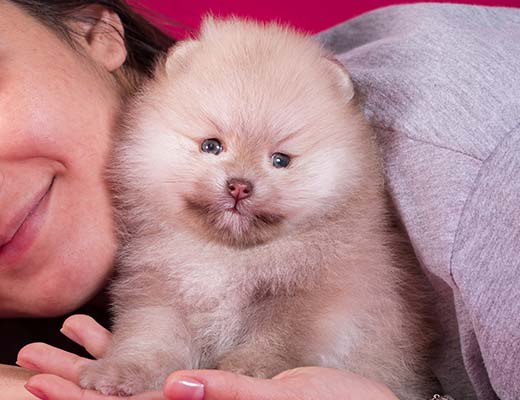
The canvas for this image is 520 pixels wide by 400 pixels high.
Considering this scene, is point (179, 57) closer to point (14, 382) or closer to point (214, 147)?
point (214, 147)

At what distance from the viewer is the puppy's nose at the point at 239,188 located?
1188 mm

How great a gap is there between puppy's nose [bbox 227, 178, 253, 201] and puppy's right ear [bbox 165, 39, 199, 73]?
31 centimetres

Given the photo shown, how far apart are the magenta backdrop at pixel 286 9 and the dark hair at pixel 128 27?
26.8 inches

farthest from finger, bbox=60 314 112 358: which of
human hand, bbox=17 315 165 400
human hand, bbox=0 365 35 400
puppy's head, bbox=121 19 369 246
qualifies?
puppy's head, bbox=121 19 369 246

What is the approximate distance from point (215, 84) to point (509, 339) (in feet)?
2.05

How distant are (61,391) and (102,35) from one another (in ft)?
2.82

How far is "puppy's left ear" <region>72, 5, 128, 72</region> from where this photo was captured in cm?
163

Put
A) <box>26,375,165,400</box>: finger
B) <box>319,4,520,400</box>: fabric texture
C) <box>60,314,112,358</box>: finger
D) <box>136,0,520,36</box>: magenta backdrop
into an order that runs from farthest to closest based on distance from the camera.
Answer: <box>136,0,520,36</box>: magenta backdrop
<box>60,314,112,358</box>: finger
<box>319,4,520,400</box>: fabric texture
<box>26,375,165,400</box>: finger

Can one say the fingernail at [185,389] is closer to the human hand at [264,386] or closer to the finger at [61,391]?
the human hand at [264,386]

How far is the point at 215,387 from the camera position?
100 cm

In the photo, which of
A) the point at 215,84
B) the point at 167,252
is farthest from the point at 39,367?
the point at 215,84

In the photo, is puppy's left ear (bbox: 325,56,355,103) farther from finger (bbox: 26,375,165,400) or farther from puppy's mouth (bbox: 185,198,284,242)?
finger (bbox: 26,375,165,400)

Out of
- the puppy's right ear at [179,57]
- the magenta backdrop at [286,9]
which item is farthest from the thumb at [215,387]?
the magenta backdrop at [286,9]

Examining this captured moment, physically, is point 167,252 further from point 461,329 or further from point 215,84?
Answer: point 461,329
